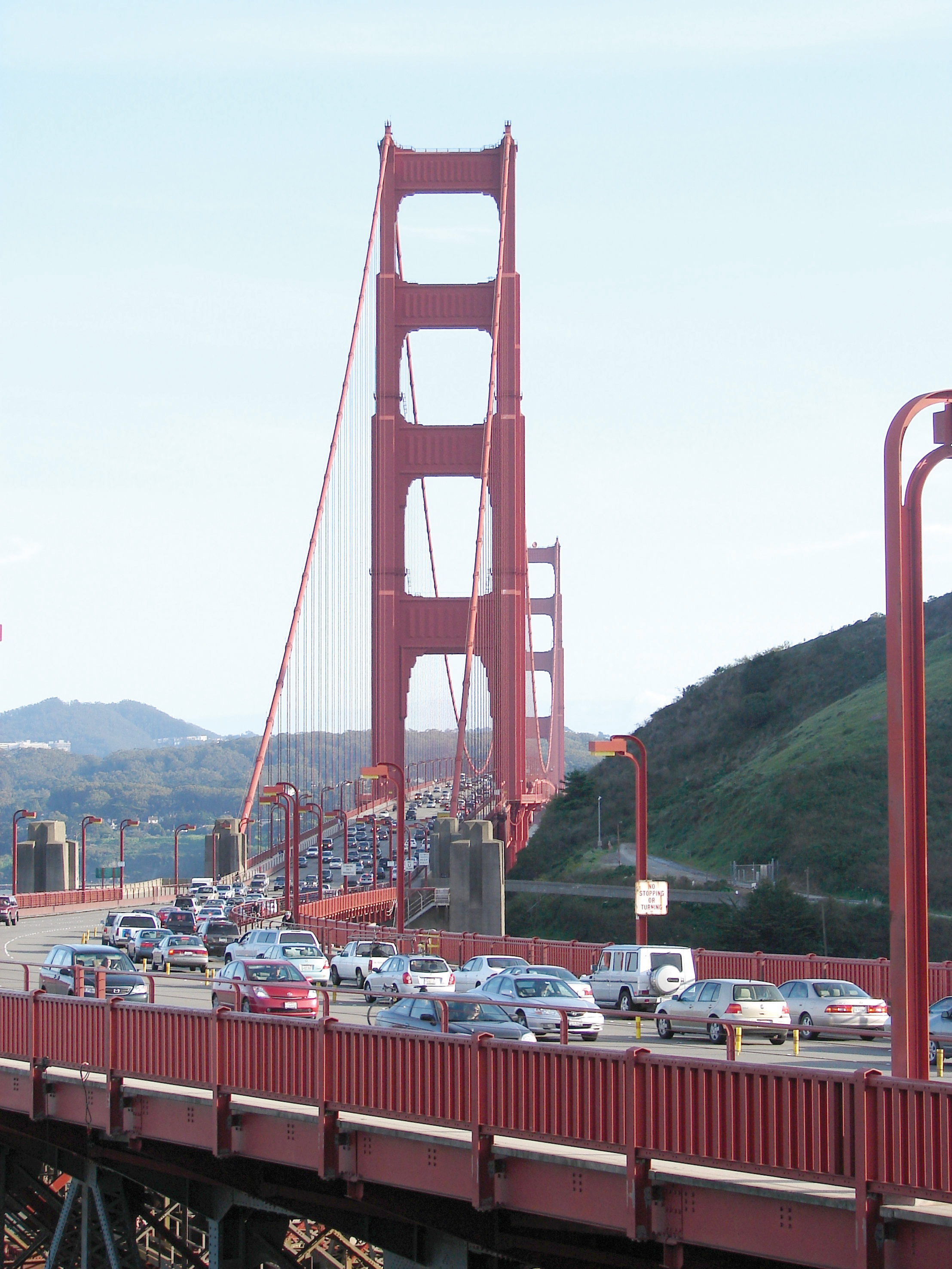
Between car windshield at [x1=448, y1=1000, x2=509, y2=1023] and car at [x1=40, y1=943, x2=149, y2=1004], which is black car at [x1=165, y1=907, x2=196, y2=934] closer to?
car at [x1=40, y1=943, x2=149, y2=1004]

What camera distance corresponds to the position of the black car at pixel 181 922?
183ft

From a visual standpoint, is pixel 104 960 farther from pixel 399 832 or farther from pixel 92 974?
pixel 399 832

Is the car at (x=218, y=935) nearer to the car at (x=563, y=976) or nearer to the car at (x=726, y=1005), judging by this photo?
the car at (x=563, y=976)

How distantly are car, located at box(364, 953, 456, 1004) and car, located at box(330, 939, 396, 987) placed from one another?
411cm

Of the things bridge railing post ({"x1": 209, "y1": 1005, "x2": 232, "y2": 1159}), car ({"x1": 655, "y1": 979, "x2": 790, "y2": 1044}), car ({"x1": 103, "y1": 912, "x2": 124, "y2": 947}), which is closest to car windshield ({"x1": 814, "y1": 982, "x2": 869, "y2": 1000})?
car ({"x1": 655, "y1": 979, "x2": 790, "y2": 1044})

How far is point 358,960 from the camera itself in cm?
3909

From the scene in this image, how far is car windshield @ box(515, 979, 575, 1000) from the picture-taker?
86.3 ft

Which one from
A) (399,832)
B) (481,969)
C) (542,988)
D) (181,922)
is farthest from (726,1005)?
(181,922)

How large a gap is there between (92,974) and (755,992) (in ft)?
36.9

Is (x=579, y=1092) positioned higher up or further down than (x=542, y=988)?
higher up

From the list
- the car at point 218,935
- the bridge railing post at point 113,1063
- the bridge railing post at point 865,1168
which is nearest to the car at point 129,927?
the car at point 218,935

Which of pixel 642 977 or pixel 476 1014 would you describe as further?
pixel 642 977

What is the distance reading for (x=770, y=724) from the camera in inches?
3780

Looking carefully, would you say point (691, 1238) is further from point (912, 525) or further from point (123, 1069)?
point (123, 1069)
